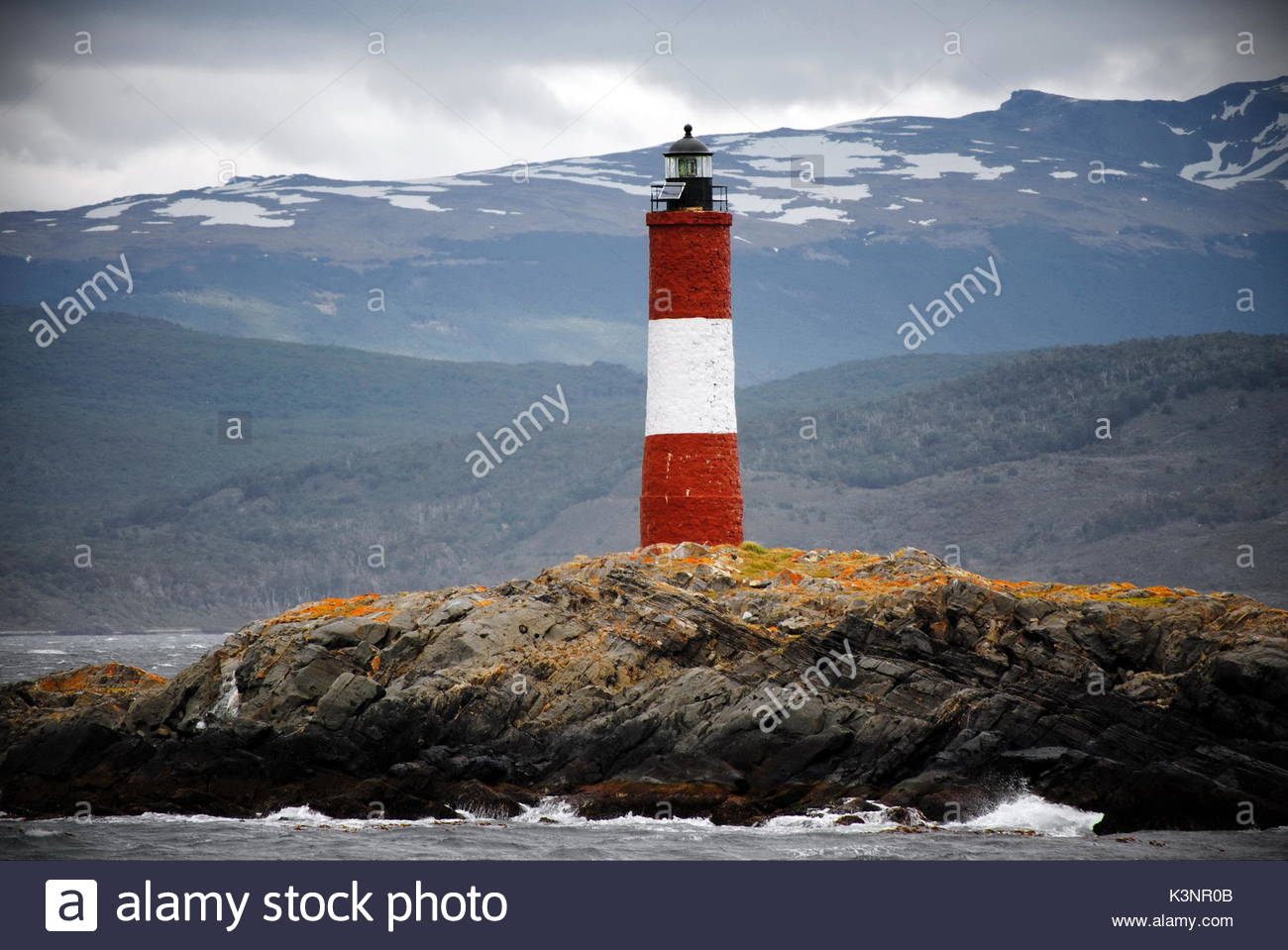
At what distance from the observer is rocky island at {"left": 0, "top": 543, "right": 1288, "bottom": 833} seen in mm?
35969

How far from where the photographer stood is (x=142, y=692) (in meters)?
40.3

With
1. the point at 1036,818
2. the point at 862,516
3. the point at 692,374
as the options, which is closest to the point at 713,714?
the point at 1036,818

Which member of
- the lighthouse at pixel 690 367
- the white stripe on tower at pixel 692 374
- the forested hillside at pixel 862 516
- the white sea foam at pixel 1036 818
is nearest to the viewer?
the white sea foam at pixel 1036 818

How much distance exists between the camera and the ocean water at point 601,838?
3312 cm

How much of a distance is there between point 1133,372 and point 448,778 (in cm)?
16558

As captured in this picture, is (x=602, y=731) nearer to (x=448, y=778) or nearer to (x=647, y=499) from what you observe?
(x=448, y=778)

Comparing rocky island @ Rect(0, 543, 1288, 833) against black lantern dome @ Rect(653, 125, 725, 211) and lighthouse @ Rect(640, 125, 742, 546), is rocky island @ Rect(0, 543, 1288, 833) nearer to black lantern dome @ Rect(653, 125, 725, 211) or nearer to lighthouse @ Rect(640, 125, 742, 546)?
lighthouse @ Rect(640, 125, 742, 546)

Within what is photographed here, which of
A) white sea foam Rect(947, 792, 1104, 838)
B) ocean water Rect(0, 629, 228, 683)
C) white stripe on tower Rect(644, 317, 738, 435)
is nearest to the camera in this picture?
white sea foam Rect(947, 792, 1104, 838)

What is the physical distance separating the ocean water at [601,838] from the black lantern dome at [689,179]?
Answer: 1310cm

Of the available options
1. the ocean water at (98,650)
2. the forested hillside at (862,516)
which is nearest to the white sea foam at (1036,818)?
the ocean water at (98,650)

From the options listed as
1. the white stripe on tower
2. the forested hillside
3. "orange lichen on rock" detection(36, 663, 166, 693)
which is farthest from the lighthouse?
the forested hillside

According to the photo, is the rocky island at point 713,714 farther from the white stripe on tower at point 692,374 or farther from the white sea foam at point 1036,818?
the white stripe on tower at point 692,374

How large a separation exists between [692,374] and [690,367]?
0.53 ft

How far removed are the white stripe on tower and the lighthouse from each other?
0.02 metres
